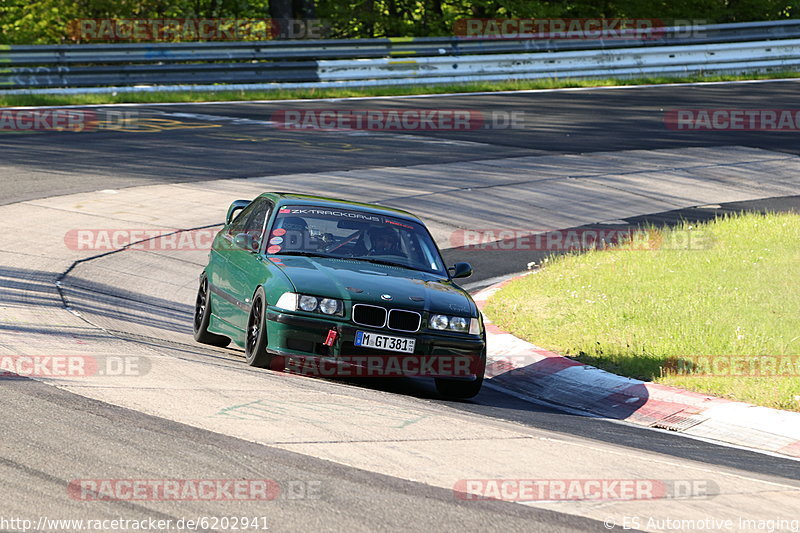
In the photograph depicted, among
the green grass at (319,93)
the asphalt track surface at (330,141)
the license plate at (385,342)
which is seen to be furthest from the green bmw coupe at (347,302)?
the green grass at (319,93)

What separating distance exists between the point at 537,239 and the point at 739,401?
837 cm

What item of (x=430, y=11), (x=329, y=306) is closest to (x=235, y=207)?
(x=329, y=306)

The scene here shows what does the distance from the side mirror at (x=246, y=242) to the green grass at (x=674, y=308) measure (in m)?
2.94

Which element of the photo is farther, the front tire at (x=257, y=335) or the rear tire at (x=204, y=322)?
the rear tire at (x=204, y=322)

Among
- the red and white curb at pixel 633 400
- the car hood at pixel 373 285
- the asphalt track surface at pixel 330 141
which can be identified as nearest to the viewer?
the red and white curb at pixel 633 400

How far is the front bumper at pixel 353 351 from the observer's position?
851 centimetres

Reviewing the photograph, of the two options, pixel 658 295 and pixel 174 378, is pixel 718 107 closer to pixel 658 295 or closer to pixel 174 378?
pixel 658 295

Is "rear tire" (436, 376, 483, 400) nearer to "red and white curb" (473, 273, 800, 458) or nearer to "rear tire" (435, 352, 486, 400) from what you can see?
"rear tire" (435, 352, 486, 400)

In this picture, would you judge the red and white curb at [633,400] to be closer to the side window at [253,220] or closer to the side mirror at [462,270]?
the side mirror at [462,270]

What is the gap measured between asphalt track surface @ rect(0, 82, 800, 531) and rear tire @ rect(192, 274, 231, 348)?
0.46 metres

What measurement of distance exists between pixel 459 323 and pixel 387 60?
77.6 feet

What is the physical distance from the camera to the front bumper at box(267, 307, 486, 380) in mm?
8508

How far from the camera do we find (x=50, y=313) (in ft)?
32.3

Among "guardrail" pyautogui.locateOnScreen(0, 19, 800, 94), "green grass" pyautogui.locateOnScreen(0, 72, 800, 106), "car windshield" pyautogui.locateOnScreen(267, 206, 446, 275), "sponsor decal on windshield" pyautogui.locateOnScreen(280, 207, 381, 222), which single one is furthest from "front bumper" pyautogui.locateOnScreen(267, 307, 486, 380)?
"guardrail" pyautogui.locateOnScreen(0, 19, 800, 94)
